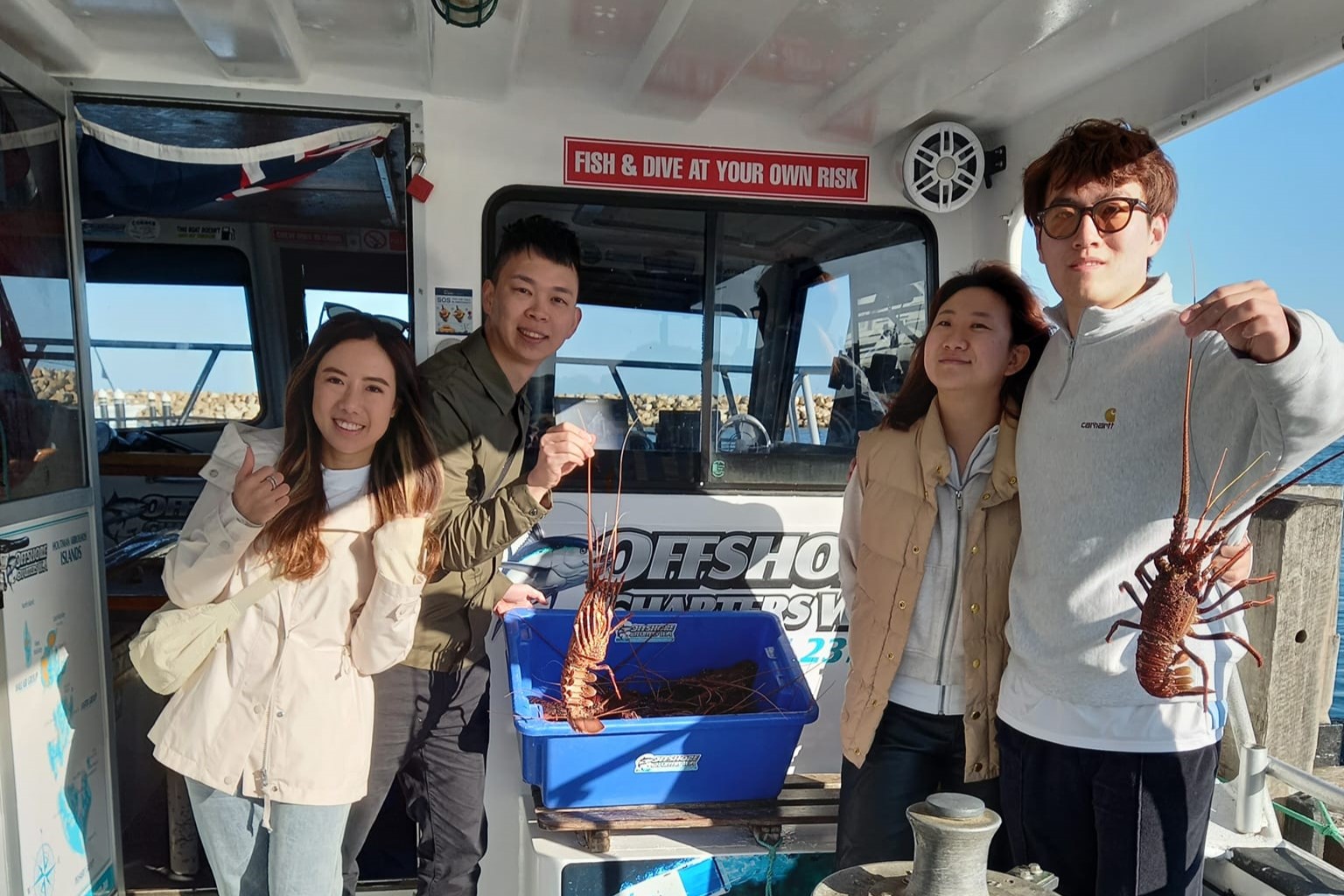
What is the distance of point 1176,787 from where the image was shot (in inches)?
71.7

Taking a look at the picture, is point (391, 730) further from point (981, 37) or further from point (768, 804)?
point (981, 37)

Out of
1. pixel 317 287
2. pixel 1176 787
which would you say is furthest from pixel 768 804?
pixel 317 287

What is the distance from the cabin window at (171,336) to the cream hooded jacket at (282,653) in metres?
4.25

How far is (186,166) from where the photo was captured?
3967 millimetres

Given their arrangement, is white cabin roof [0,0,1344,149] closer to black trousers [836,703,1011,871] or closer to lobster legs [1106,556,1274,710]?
lobster legs [1106,556,1274,710]

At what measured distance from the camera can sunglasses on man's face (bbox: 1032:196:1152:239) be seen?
6.25 ft

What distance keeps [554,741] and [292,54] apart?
241cm

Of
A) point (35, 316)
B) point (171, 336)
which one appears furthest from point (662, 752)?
point (171, 336)

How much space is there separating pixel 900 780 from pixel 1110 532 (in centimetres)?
88

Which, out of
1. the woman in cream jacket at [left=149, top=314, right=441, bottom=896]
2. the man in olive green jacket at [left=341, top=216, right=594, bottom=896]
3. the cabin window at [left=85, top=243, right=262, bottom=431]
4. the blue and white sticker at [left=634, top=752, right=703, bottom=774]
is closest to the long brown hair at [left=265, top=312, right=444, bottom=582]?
the woman in cream jacket at [left=149, top=314, right=441, bottom=896]

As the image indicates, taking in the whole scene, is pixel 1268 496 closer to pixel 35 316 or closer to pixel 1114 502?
pixel 1114 502

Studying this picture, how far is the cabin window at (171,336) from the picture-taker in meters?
6.01

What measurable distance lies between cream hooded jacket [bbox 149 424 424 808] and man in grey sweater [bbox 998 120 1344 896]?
1.56 m

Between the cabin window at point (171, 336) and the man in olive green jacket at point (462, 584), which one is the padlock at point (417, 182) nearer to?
the man in olive green jacket at point (462, 584)
